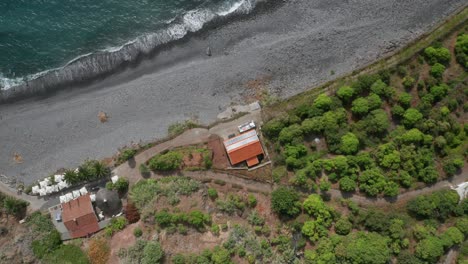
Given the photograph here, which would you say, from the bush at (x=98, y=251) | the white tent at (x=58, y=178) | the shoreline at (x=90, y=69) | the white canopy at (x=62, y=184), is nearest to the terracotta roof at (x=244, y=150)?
the shoreline at (x=90, y=69)

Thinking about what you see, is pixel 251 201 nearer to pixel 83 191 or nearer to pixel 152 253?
pixel 152 253

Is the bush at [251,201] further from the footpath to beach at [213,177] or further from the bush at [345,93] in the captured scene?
the bush at [345,93]

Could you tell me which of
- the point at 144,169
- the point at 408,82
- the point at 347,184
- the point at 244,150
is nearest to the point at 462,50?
the point at 408,82

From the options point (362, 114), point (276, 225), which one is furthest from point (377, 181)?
point (276, 225)

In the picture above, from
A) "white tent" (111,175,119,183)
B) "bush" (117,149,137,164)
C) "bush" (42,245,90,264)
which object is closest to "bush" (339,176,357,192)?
"bush" (117,149,137,164)

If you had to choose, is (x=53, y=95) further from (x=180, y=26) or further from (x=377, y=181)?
(x=377, y=181)

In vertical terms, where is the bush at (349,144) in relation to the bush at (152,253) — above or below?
above
